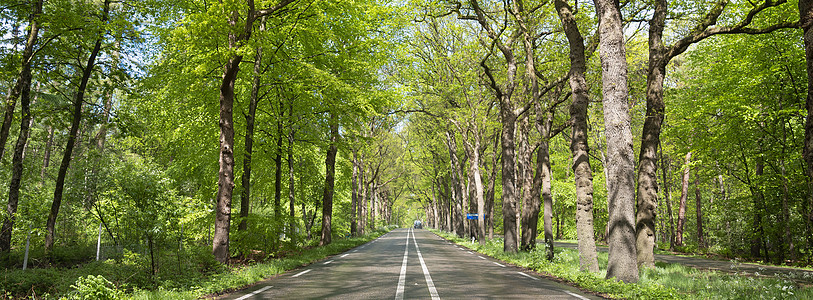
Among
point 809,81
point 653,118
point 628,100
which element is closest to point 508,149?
point 628,100

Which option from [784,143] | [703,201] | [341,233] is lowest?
[341,233]

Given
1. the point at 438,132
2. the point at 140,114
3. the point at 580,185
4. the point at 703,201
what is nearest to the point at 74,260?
the point at 140,114

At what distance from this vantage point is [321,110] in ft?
59.4

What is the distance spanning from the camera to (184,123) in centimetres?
1580

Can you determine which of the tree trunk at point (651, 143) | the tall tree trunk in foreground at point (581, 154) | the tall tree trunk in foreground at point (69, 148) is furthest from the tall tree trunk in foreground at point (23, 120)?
the tree trunk at point (651, 143)

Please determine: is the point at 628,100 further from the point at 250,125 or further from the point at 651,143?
the point at 250,125

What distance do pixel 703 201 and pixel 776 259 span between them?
25168 millimetres

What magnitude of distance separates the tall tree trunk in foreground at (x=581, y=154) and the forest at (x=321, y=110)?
0.05 m

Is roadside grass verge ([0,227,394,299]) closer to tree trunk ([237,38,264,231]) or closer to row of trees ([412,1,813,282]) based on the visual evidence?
tree trunk ([237,38,264,231])

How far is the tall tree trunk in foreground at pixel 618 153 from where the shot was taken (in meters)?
8.86

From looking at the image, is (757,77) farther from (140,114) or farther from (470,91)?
(140,114)

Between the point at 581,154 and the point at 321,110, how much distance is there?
11.0 meters

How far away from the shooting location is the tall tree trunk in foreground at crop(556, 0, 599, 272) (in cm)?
1110

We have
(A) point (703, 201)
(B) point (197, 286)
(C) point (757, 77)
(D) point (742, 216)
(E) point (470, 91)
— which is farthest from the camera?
(A) point (703, 201)
